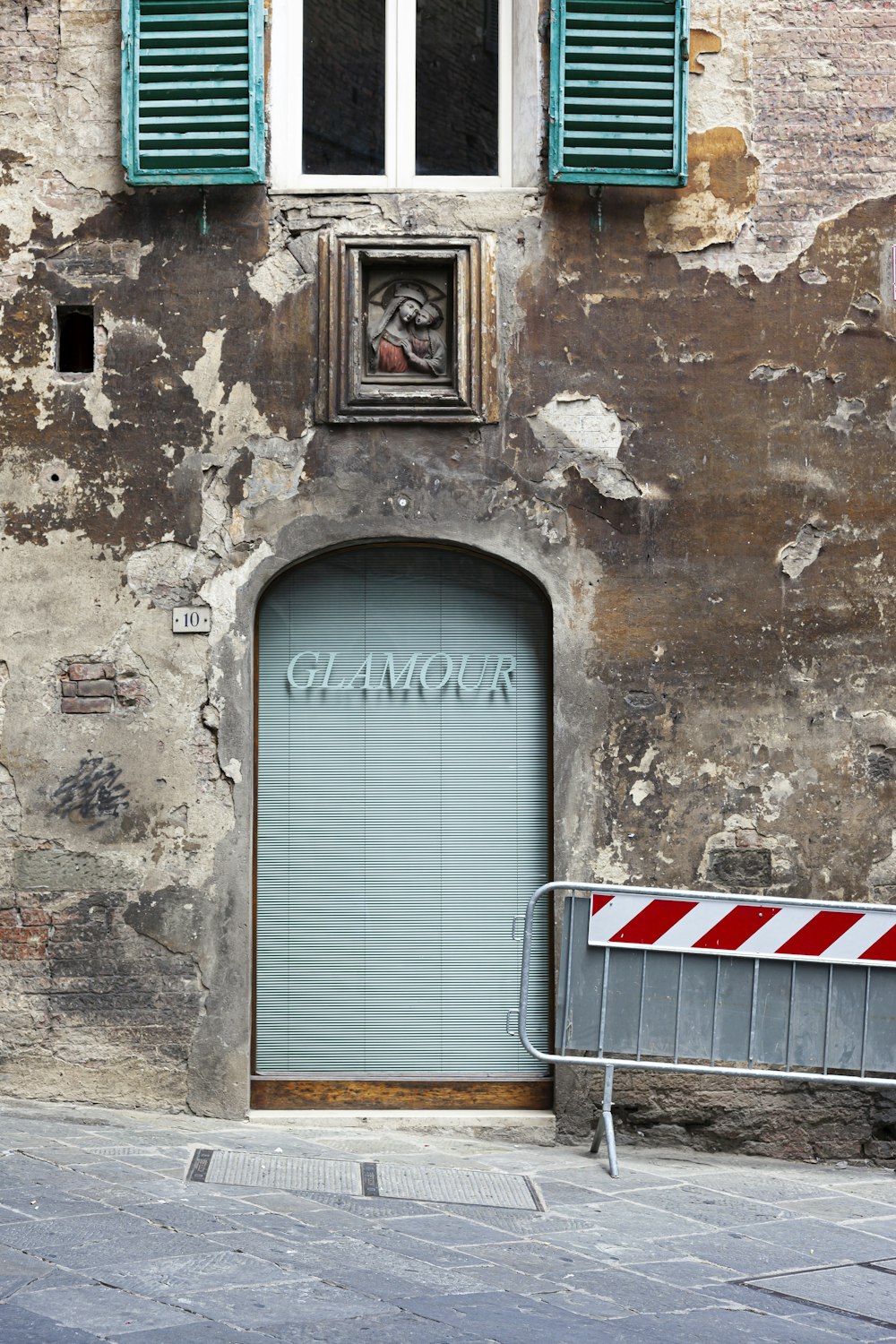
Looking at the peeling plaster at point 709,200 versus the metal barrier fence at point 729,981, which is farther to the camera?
the peeling plaster at point 709,200

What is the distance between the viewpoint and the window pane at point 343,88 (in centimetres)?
736

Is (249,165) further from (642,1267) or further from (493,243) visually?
(642,1267)

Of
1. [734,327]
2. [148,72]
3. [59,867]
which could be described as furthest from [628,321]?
[59,867]

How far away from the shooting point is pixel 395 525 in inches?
280

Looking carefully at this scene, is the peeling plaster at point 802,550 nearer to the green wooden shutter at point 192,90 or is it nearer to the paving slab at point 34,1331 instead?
the green wooden shutter at point 192,90

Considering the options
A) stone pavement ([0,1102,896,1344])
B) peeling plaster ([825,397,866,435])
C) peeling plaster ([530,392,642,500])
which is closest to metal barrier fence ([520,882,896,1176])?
stone pavement ([0,1102,896,1344])

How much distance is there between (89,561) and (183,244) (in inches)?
61.3

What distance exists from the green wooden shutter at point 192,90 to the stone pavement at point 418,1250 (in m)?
4.37

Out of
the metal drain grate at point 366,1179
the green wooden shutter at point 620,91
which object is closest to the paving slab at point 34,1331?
the metal drain grate at point 366,1179

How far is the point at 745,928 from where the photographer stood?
634cm

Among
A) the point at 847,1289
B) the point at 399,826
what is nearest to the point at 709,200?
the point at 399,826

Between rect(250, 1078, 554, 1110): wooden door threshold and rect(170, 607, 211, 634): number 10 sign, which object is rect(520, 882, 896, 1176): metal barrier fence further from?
rect(170, 607, 211, 634): number 10 sign

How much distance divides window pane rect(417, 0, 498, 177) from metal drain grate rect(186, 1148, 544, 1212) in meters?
4.59

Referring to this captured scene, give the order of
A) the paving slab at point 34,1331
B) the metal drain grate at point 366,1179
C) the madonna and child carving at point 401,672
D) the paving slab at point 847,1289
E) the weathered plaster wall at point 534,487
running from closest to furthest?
the paving slab at point 34,1331 → the paving slab at point 847,1289 → the metal drain grate at point 366,1179 → the weathered plaster wall at point 534,487 → the madonna and child carving at point 401,672
